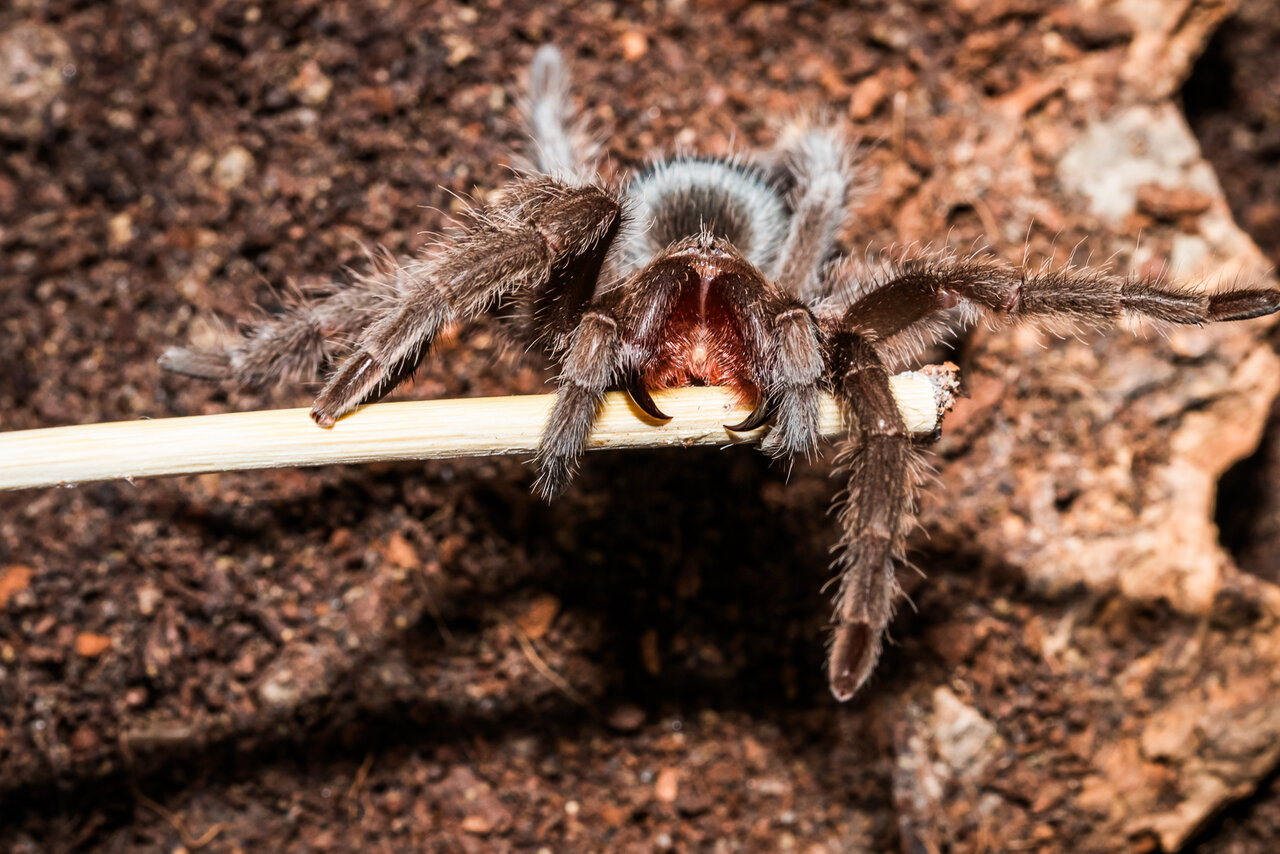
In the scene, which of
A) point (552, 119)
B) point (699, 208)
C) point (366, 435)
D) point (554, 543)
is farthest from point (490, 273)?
point (552, 119)

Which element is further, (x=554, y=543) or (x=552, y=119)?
(x=552, y=119)

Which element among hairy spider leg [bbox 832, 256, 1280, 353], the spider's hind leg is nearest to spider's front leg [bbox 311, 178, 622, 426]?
the spider's hind leg

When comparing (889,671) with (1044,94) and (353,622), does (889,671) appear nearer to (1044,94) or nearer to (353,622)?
(353,622)

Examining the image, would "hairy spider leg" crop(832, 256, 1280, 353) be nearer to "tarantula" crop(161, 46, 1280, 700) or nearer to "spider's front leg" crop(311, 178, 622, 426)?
"tarantula" crop(161, 46, 1280, 700)

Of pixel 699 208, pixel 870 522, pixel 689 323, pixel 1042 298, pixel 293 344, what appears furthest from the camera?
pixel 699 208

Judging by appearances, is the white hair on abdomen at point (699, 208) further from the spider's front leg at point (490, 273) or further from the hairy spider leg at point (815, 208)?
the spider's front leg at point (490, 273)

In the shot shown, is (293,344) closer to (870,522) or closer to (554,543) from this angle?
(554,543)
